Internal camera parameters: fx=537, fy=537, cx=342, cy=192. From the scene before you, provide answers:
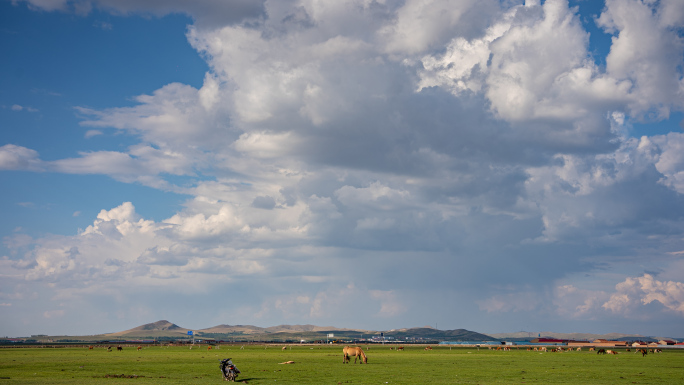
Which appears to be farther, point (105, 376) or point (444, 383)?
point (105, 376)

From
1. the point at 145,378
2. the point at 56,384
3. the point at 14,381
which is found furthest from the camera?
the point at 145,378

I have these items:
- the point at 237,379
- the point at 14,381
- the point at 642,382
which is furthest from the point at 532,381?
the point at 14,381

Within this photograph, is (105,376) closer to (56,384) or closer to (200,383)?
(56,384)

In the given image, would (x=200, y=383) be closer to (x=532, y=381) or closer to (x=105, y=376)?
(x=105, y=376)

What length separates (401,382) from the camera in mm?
37594

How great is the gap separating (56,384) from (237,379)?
12.0 meters

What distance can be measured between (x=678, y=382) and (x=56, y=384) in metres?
43.7

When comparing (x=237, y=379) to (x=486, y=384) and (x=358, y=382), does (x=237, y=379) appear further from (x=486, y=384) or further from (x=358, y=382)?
(x=486, y=384)

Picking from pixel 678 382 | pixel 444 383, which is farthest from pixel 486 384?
pixel 678 382

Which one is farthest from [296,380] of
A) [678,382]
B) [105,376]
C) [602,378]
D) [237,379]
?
[678,382]

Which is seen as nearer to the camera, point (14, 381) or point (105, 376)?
point (14, 381)

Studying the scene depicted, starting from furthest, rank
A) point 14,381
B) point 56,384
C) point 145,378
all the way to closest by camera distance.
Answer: point 145,378
point 14,381
point 56,384

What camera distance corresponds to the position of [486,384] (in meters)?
36.3

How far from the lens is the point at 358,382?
37344mm
